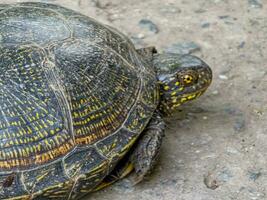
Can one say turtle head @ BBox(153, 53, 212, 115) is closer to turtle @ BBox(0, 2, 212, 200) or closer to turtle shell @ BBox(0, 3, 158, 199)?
turtle @ BBox(0, 2, 212, 200)

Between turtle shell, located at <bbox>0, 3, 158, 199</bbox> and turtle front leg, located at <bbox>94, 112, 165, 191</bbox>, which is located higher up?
turtle shell, located at <bbox>0, 3, 158, 199</bbox>

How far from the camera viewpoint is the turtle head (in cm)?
439

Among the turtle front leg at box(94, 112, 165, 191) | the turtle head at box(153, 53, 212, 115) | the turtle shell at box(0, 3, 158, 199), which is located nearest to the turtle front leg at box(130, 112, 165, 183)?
the turtle front leg at box(94, 112, 165, 191)

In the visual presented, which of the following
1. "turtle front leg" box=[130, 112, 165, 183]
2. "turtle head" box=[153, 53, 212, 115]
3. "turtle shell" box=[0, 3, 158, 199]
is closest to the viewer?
"turtle shell" box=[0, 3, 158, 199]

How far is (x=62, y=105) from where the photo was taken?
3.73 meters

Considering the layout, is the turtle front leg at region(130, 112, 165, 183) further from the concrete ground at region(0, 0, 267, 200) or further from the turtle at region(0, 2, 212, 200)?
the concrete ground at region(0, 0, 267, 200)

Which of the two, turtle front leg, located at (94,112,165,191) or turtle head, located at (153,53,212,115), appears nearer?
turtle front leg, located at (94,112,165,191)

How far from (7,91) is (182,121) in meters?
1.46

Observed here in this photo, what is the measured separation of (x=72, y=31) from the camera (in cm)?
409

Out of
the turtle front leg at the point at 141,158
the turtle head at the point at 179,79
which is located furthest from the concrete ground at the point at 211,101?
the turtle head at the point at 179,79

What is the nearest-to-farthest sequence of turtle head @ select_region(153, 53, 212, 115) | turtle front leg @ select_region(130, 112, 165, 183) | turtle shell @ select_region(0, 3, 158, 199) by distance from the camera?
1. turtle shell @ select_region(0, 3, 158, 199)
2. turtle front leg @ select_region(130, 112, 165, 183)
3. turtle head @ select_region(153, 53, 212, 115)

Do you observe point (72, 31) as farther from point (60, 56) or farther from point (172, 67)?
point (172, 67)

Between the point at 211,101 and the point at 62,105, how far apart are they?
1.48 m

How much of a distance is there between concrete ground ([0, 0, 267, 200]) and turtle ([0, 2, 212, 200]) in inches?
9.8
